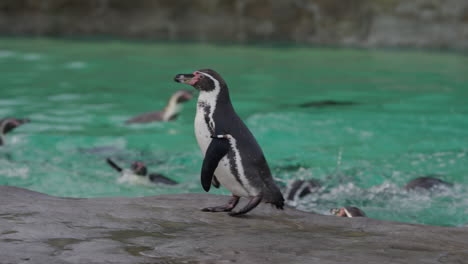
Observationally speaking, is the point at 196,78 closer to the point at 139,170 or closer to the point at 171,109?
the point at 139,170

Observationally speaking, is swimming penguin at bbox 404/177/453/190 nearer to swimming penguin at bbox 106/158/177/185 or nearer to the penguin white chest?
swimming penguin at bbox 106/158/177/185

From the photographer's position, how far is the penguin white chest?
3311 millimetres

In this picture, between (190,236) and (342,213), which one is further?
(342,213)

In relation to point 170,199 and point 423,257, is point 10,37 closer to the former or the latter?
point 170,199

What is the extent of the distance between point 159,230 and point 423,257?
3.34ft

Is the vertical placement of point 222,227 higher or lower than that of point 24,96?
higher

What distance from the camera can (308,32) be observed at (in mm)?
17406

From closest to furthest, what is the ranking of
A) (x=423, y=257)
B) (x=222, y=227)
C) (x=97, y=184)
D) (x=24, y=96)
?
(x=423, y=257) < (x=222, y=227) < (x=97, y=184) < (x=24, y=96)

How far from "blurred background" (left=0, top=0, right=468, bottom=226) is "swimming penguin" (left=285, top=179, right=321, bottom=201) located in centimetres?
3

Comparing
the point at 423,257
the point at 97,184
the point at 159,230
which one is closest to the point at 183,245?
the point at 159,230

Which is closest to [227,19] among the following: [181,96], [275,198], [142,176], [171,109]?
[181,96]

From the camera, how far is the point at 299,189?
5074 millimetres

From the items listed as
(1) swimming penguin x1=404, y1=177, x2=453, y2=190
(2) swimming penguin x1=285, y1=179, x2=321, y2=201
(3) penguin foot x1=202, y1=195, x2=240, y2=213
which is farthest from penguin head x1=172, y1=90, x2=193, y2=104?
(3) penguin foot x1=202, y1=195, x2=240, y2=213

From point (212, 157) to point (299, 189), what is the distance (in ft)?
6.39
